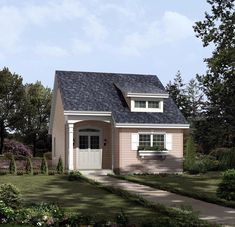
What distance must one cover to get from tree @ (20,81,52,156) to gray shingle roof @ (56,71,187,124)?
21.9 meters

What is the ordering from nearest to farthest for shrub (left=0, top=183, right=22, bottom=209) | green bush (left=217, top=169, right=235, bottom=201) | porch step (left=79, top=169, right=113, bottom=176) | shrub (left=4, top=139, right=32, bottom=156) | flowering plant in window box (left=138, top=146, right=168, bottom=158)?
shrub (left=0, top=183, right=22, bottom=209) → green bush (left=217, top=169, right=235, bottom=201) → porch step (left=79, top=169, right=113, bottom=176) → flowering plant in window box (left=138, top=146, right=168, bottom=158) → shrub (left=4, top=139, right=32, bottom=156)

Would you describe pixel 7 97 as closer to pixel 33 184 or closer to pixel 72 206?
pixel 33 184

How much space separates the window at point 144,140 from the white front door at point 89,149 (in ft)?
9.38

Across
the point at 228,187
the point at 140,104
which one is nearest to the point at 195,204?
the point at 228,187

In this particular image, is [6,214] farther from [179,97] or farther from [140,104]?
[179,97]

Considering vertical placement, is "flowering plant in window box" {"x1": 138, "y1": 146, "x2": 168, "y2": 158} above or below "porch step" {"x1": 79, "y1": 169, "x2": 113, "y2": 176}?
above

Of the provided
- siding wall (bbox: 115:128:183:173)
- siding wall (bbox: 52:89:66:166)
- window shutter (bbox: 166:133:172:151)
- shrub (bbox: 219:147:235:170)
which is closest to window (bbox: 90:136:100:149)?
siding wall (bbox: 115:128:183:173)

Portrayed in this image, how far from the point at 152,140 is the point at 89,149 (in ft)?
14.0

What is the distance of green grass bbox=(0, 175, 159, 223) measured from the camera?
13.5m

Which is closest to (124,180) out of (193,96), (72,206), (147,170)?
(147,170)

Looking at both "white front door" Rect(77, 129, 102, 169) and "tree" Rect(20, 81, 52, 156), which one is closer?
"white front door" Rect(77, 129, 102, 169)

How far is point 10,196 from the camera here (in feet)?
40.9

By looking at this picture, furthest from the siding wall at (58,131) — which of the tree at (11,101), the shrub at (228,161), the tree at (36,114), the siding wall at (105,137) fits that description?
the tree at (36,114)

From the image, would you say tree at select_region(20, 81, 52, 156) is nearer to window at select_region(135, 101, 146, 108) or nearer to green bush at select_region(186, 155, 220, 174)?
window at select_region(135, 101, 146, 108)
